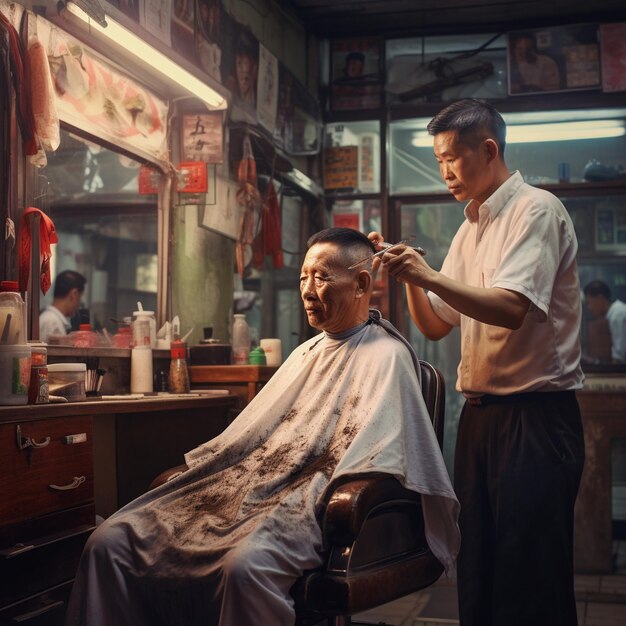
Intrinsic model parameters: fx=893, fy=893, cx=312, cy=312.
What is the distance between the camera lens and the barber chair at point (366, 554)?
1973 millimetres

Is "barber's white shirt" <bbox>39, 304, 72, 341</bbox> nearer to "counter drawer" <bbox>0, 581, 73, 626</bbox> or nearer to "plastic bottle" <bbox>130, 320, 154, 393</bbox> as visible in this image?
"plastic bottle" <bbox>130, 320, 154, 393</bbox>

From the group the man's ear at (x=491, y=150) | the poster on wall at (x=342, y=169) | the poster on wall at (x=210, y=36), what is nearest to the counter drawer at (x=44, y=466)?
the man's ear at (x=491, y=150)

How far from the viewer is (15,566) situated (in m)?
2.13

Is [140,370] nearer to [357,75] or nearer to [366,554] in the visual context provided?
[366,554]

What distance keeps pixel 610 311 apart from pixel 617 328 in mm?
119

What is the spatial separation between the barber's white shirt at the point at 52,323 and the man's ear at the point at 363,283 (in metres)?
1.11

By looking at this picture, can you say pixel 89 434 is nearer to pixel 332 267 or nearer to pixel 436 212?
pixel 332 267

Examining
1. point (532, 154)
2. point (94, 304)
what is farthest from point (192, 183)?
point (532, 154)

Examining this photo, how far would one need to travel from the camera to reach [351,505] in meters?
1.98

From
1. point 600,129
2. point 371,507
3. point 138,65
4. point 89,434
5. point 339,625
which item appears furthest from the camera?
point 600,129

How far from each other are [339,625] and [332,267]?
95 cm

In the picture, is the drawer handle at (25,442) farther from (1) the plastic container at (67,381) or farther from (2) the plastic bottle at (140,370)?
(2) the plastic bottle at (140,370)

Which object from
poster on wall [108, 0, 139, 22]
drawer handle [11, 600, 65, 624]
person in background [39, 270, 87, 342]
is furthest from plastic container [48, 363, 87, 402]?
poster on wall [108, 0, 139, 22]

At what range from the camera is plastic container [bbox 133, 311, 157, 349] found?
3.72 metres
